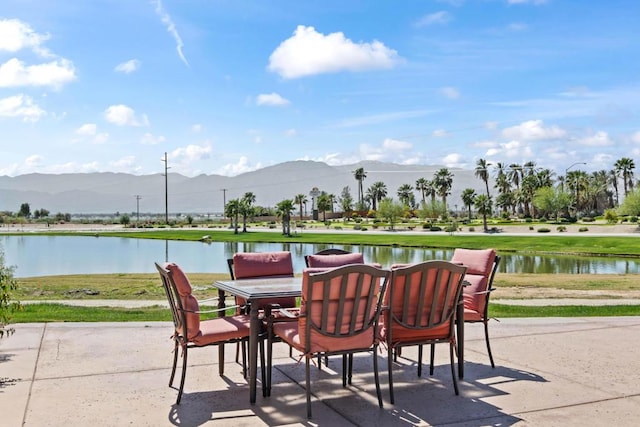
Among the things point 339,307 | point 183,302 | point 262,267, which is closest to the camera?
point 339,307

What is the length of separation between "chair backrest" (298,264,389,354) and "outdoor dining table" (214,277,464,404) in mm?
436

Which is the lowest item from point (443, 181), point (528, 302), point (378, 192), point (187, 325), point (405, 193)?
point (528, 302)

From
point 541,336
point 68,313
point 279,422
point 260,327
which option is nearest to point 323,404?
point 279,422

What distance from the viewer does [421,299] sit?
4.79 metres

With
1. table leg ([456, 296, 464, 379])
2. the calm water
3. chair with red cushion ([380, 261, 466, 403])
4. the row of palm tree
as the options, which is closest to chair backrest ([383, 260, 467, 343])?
chair with red cushion ([380, 261, 466, 403])

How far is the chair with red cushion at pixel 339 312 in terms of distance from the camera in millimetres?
4301

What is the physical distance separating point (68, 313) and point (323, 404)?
570 cm

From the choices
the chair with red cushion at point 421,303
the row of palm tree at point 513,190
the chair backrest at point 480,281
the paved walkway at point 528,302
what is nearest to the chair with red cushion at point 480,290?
the chair backrest at point 480,281

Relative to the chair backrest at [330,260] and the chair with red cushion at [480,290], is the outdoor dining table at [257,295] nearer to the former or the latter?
the chair backrest at [330,260]

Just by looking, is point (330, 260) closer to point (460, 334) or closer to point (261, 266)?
point (261, 266)

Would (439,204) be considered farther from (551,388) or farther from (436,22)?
(551,388)

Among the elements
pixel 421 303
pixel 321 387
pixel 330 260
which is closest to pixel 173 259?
pixel 330 260

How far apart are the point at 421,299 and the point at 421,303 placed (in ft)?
0.10

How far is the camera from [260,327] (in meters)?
4.93
